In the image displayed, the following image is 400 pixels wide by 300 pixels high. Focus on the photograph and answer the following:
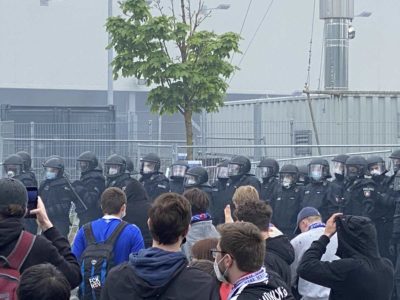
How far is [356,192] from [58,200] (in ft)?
14.5

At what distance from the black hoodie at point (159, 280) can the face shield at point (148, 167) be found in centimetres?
979

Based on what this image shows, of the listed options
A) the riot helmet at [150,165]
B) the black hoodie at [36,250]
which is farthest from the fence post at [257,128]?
the black hoodie at [36,250]

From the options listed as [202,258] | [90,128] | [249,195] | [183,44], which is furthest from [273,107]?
[202,258]

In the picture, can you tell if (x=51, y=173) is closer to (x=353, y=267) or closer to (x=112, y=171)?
(x=112, y=171)

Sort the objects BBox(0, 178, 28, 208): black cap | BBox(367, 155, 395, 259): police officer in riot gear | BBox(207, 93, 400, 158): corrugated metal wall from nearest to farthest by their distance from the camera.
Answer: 1. BBox(0, 178, 28, 208): black cap
2. BBox(367, 155, 395, 259): police officer in riot gear
3. BBox(207, 93, 400, 158): corrugated metal wall

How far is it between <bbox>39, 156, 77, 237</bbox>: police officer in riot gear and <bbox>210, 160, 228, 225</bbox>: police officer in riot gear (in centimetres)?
A: 207

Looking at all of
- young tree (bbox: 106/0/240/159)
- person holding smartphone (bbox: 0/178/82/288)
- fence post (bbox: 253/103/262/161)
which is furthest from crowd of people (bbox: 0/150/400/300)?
young tree (bbox: 106/0/240/159)

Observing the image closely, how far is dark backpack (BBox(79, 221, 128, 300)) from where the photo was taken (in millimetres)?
8219

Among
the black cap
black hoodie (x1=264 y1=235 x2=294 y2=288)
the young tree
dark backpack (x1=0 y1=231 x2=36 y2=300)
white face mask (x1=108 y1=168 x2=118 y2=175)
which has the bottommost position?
black hoodie (x1=264 y1=235 x2=294 y2=288)

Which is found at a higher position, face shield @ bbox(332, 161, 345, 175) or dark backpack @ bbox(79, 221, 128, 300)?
face shield @ bbox(332, 161, 345, 175)

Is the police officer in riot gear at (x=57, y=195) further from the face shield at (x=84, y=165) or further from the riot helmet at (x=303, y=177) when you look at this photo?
the riot helmet at (x=303, y=177)

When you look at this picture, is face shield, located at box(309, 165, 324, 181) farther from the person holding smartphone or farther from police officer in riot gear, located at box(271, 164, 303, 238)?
the person holding smartphone

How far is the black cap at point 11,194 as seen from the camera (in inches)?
234

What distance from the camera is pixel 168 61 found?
19.2 m
